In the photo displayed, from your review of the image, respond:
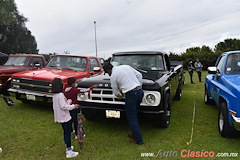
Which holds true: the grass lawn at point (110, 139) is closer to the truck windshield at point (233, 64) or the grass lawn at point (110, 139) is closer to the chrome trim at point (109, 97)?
the chrome trim at point (109, 97)

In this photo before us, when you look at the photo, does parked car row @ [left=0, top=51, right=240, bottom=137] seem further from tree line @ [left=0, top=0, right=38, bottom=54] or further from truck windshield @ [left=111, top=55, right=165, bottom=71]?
tree line @ [left=0, top=0, right=38, bottom=54]

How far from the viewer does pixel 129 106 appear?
3.54 metres

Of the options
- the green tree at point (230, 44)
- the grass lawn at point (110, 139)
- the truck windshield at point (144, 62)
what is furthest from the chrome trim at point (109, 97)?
the green tree at point (230, 44)

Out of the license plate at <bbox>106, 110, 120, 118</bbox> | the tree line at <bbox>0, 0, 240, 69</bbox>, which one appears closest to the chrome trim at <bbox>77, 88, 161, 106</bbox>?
the license plate at <bbox>106, 110, 120, 118</bbox>

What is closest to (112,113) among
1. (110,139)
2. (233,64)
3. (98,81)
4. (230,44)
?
(110,139)

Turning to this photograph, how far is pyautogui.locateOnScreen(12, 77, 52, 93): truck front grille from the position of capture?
212 inches

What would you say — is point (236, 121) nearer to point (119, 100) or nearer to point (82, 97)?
point (119, 100)

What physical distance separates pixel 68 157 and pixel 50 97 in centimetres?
241

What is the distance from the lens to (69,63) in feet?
22.0

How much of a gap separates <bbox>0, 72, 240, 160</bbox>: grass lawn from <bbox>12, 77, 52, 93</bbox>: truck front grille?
0.74 meters

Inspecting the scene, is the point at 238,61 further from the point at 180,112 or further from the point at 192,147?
the point at 192,147

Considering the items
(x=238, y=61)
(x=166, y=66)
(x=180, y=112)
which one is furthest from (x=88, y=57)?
(x=238, y=61)

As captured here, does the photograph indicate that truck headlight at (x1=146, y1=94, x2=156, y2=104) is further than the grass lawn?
Yes

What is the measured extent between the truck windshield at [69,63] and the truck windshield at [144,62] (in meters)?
1.68
